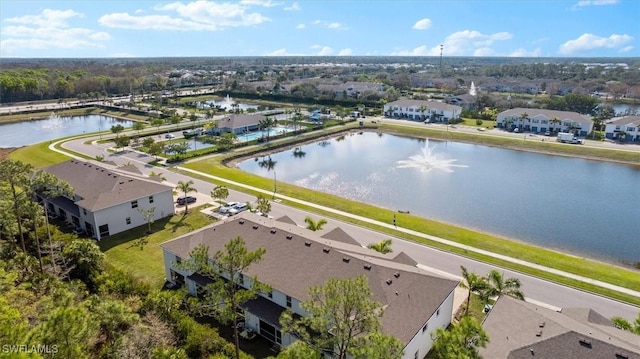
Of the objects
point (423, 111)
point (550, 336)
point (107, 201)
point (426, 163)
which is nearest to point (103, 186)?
point (107, 201)

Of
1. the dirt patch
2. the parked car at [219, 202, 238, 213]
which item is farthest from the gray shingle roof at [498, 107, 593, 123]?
the dirt patch

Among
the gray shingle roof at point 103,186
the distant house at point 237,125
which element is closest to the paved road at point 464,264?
the gray shingle roof at point 103,186

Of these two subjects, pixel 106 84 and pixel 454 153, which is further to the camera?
pixel 106 84

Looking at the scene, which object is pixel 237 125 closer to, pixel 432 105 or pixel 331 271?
pixel 432 105

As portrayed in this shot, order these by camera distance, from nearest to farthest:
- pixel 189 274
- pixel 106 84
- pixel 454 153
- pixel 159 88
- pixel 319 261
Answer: pixel 319 261 → pixel 189 274 → pixel 454 153 → pixel 106 84 → pixel 159 88

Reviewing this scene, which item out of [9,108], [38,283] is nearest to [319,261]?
[38,283]

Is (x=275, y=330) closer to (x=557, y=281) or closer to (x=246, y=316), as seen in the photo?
(x=246, y=316)

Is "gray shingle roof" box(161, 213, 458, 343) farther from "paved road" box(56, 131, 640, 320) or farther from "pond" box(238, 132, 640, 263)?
"pond" box(238, 132, 640, 263)
